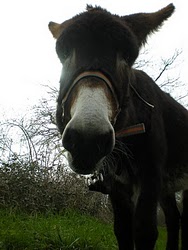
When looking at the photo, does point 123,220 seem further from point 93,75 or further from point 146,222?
point 93,75

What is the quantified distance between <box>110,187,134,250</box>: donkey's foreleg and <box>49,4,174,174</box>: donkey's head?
4.54 ft

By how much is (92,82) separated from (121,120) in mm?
730

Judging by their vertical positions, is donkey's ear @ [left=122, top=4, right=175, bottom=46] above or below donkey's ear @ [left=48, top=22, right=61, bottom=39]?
below

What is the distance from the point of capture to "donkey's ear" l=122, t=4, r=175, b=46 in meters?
3.52

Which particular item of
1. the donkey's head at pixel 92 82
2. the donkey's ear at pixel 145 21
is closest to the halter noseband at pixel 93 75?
the donkey's head at pixel 92 82

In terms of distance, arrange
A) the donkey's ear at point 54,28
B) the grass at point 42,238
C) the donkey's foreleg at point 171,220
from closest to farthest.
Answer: the donkey's ear at point 54,28, the grass at point 42,238, the donkey's foreleg at point 171,220

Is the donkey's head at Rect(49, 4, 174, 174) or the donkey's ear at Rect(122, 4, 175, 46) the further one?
the donkey's ear at Rect(122, 4, 175, 46)

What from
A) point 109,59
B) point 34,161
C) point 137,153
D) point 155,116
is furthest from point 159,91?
point 34,161

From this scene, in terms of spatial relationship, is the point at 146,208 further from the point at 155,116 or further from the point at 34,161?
the point at 34,161

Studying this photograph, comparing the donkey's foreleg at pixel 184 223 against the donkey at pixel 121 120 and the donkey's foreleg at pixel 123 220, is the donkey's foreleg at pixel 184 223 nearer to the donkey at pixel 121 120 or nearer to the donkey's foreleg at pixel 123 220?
the donkey at pixel 121 120

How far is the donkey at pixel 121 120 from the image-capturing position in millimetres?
2350

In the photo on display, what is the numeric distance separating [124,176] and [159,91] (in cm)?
123

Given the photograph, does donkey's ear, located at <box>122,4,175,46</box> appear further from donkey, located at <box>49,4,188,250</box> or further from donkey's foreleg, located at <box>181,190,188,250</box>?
donkey's foreleg, located at <box>181,190,188,250</box>

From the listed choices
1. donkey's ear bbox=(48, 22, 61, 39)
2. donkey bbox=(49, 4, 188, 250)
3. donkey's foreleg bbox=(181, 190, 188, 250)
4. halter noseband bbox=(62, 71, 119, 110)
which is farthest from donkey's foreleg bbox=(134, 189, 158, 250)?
donkey's foreleg bbox=(181, 190, 188, 250)
